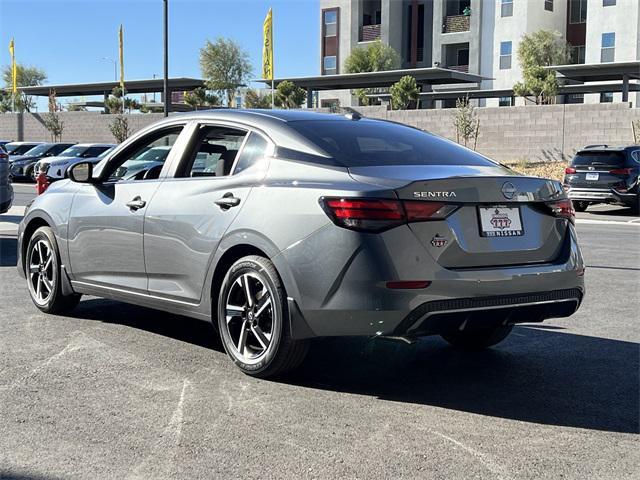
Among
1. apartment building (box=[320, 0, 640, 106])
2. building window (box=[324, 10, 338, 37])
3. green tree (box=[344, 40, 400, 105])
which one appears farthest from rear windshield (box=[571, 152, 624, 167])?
building window (box=[324, 10, 338, 37])

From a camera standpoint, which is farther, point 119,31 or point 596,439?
point 119,31

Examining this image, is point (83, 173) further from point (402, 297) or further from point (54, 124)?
point (54, 124)

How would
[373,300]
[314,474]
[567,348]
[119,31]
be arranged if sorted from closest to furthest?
[314,474]
[373,300]
[567,348]
[119,31]

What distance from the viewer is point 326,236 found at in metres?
Answer: 4.62

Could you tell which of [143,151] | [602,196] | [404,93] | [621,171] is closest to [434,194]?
[143,151]

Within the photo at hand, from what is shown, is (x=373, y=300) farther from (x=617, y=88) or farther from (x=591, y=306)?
(x=617, y=88)

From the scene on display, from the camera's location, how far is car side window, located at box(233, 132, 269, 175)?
17.6 ft

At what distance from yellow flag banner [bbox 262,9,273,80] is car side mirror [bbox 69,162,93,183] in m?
35.7

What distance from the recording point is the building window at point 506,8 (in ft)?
182

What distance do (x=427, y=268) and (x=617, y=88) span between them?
46325 millimetres

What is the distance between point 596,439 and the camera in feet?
13.7

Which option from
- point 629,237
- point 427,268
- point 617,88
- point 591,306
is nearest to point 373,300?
point 427,268

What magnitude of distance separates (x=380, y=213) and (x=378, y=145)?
1.01m

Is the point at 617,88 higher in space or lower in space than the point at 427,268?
higher
